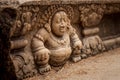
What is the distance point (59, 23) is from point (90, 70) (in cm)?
62

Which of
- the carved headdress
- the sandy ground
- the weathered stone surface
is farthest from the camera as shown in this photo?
the carved headdress

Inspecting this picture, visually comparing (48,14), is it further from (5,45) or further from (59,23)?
(5,45)

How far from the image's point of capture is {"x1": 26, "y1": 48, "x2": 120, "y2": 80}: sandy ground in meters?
2.78

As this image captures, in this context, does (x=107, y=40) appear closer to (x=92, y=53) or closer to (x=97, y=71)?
(x=92, y=53)

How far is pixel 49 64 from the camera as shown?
302 cm

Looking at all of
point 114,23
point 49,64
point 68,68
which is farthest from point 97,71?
point 114,23

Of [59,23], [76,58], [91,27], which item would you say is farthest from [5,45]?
[91,27]

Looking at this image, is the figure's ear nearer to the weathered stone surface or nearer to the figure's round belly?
the weathered stone surface

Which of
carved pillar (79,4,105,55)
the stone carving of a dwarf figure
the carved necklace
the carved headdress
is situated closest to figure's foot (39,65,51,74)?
the stone carving of a dwarf figure

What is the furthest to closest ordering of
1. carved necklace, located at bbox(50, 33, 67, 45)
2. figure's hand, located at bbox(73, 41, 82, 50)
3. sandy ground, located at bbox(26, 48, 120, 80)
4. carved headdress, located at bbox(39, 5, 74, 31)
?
1. figure's hand, located at bbox(73, 41, 82, 50)
2. carved necklace, located at bbox(50, 33, 67, 45)
3. carved headdress, located at bbox(39, 5, 74, 31)
4. sandy ground, located at bbox(26, 48, 120, 80)

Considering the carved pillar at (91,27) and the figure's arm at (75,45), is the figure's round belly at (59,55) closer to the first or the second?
the figure's arm at (75,45)

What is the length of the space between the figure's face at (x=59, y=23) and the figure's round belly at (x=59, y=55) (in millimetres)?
198

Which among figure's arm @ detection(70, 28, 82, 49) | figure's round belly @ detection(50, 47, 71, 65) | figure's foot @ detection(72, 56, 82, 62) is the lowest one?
figure's foot @ detection(72, 56, 82, 62)

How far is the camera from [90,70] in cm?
301
